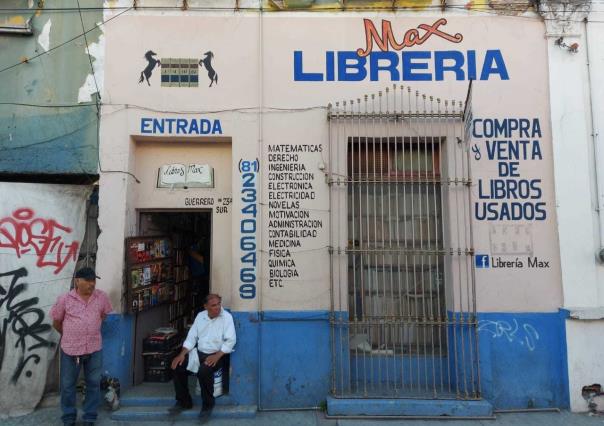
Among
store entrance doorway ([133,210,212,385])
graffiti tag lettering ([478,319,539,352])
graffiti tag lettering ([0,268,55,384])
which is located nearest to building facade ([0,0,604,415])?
graffiti tag lettering ([478,319,539,352])

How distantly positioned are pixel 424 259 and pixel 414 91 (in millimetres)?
2105

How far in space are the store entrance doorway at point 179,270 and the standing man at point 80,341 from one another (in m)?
0.82

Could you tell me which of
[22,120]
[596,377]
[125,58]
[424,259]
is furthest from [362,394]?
[22,120]

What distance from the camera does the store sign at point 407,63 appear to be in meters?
5.14

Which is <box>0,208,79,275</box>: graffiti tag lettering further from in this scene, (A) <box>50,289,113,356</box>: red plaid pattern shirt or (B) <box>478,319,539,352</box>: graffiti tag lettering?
(B) <box>478,319,539,352</box>: graffiti tag lettering

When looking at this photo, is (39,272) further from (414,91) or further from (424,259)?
(414,91)

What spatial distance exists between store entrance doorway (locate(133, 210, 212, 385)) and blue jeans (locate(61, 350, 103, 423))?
0.80 meters

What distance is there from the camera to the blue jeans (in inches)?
167

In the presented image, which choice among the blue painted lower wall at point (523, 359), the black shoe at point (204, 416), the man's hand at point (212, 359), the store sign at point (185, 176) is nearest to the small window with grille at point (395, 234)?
the blue painted lower wall at point (523, 359)

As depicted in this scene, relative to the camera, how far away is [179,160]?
5320 mm

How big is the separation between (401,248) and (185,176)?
2.89 m

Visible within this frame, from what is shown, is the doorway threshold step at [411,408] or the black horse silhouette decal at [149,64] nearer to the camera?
the doorway threshold step at [411,408]

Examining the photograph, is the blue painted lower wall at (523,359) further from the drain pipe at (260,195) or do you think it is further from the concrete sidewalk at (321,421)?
the drain pipe at (260,195)

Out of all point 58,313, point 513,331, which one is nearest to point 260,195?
point 58,313
